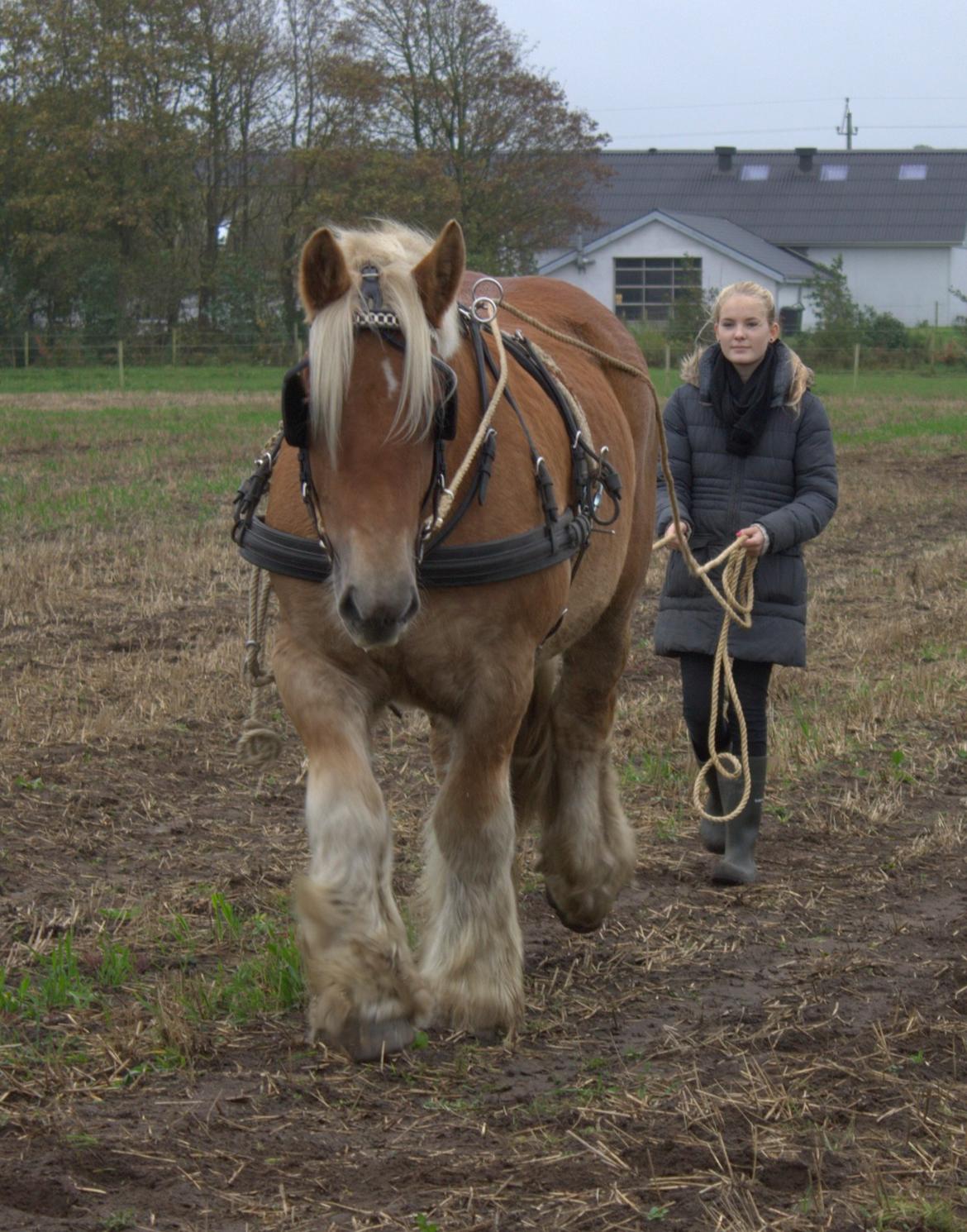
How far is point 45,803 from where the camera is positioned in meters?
5.65

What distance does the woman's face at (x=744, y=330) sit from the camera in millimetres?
5141

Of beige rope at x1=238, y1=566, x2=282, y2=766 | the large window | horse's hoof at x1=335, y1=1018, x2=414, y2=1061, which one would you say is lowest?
horse's hoof at x1=335, y1=1018, x2=414, y2=1061

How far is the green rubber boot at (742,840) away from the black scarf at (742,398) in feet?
3.52

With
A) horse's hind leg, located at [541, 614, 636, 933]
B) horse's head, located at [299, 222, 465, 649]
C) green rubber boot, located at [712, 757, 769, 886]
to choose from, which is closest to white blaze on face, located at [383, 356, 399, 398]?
horse's head, located at [299, 222, 465, 649]

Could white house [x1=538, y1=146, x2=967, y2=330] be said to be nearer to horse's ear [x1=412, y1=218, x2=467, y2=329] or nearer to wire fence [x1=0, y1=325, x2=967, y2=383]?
wire fence [x1=0, y1=325, x2=967, y2=383]

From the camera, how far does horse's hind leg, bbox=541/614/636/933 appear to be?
464 cm

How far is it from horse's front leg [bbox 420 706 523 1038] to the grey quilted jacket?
165cm

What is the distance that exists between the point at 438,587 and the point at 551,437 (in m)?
0.75

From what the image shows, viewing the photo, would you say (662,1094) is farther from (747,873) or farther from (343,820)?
(747,873)

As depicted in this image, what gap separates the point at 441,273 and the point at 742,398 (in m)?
1.96

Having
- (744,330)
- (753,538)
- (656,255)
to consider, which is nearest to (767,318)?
(744,330)

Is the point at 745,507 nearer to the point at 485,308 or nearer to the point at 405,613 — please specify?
the point at 485,308

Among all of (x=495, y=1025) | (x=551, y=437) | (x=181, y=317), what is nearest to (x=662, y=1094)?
(x=495, y=1025)

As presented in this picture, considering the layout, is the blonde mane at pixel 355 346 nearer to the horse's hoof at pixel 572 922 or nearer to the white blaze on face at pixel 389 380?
the white blaze on face at pixel 389 380
